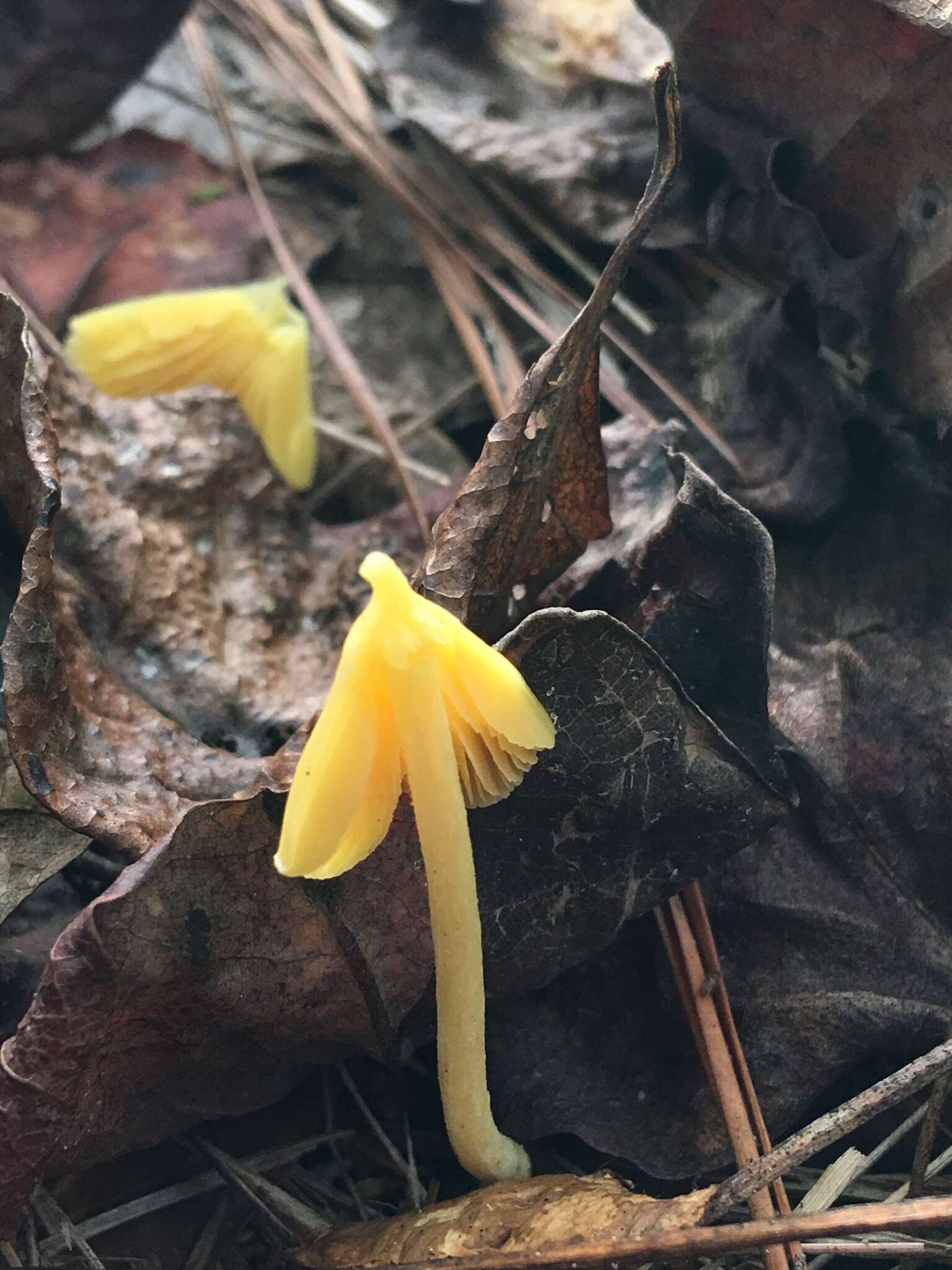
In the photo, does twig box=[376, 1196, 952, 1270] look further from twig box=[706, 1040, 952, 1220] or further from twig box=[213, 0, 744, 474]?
twig box=[213, 0, 744, 474]

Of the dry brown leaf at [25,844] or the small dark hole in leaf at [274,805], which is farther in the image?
the dry brown leaf at [25,844]

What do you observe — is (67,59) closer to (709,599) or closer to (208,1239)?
(709,599)

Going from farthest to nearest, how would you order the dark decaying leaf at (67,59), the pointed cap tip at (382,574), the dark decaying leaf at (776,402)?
the dark decaying leaf at (67,59) → the dark decaying leaf at (776,402) → the pointed cap tip at (382,574)

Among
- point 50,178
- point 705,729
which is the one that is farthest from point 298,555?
point 50,178

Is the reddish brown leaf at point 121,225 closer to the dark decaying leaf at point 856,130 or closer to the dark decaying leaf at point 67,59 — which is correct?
the dark decaying leaf at point 67,59

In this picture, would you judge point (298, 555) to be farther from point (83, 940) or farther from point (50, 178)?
point (50, 178)

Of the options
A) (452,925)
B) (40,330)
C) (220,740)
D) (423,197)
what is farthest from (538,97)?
(452,925)

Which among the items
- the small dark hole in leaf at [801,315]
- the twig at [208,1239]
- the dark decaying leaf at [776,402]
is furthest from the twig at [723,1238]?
the small dark hole in leaf at [801,315]

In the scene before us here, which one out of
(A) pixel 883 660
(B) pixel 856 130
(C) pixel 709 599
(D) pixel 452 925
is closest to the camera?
(D) pixel 452 925
